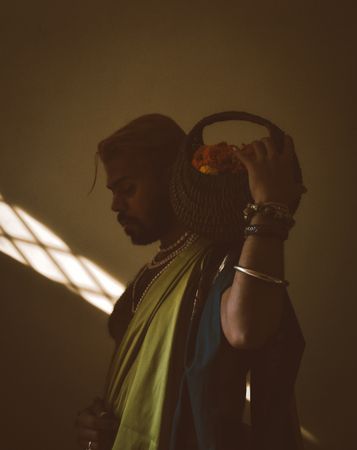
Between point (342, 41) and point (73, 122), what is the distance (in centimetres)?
110

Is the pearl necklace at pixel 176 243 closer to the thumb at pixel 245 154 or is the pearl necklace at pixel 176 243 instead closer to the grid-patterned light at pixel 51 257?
the thumb at pixel 245 154

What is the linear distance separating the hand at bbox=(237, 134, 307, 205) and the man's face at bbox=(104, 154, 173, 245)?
9.4 inches

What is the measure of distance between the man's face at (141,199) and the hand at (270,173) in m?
0.24

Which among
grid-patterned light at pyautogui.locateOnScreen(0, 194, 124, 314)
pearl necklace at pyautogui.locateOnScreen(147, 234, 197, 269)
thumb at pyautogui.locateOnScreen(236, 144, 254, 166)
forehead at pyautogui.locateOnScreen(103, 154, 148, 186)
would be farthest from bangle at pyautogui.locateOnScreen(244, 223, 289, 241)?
grid-patterned light at pyautogui.locateOnScreen(0, 194, 124, 314)

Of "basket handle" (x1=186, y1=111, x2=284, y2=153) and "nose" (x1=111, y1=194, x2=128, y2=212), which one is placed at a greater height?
"basket handle" (x1=186, y1=111, x2=284, y2=153)

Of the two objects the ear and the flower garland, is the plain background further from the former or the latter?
the flower garland

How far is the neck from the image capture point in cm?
90

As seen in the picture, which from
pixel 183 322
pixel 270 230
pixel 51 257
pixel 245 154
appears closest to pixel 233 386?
pixel 183 322

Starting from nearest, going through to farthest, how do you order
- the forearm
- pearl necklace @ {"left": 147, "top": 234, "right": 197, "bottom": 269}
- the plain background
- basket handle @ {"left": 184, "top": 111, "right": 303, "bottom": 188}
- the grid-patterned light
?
1. the forearm
2. basket handle @ {"left": 184, "top": 111, "right": 303, "bottom": 188}
3. pearl necklace @ {"left": 147, "top": 234, "right": 197, "bottom": 269}
4. the plain background
5. the grid-patterned light

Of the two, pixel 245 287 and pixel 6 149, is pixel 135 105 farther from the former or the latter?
pixel 245 287

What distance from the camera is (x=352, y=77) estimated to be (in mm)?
1628

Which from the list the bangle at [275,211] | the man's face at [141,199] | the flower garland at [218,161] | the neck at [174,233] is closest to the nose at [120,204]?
the man's face at [141,199]

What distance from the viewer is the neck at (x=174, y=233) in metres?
0.90

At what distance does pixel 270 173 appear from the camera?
64 cm
